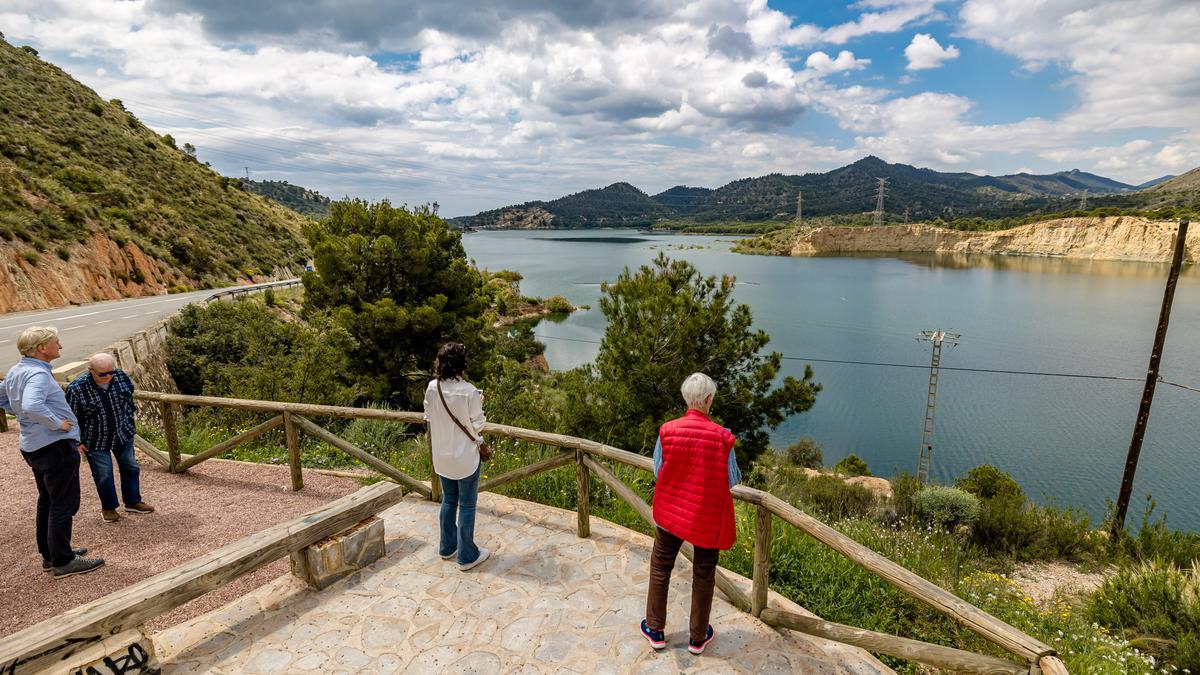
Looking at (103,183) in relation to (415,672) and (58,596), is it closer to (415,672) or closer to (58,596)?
(58,596)

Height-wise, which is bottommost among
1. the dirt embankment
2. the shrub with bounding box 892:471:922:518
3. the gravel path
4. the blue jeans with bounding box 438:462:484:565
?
the shrub with bounding box 892:471:922:518

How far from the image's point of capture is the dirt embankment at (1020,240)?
3049 inches

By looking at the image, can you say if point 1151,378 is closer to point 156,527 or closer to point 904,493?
point 904,493

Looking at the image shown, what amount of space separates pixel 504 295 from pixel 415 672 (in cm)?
5176

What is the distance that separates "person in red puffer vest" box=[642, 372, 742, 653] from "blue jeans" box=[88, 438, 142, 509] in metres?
4.84

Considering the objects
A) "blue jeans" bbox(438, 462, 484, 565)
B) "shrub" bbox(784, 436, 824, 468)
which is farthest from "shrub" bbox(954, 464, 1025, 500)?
"blue jeans" bbox(438, 462, 484, 565)

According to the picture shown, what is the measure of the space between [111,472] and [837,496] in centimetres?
1513

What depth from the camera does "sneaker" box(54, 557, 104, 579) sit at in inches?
156

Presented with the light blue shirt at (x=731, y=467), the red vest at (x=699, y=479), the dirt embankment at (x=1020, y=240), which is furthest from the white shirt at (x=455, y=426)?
the dirt embankment at (x=1020, y=240)

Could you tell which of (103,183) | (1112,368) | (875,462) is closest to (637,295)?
(875,462)

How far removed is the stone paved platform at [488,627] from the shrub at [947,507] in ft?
37.1

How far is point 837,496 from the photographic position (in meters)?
14.8

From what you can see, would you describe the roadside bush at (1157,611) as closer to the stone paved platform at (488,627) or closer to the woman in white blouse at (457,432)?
the stone paved platform at (488,627)

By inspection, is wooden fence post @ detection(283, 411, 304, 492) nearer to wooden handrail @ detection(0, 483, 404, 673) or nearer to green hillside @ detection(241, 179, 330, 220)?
wooden handrail @ detection(0, 483, 404, 673)
